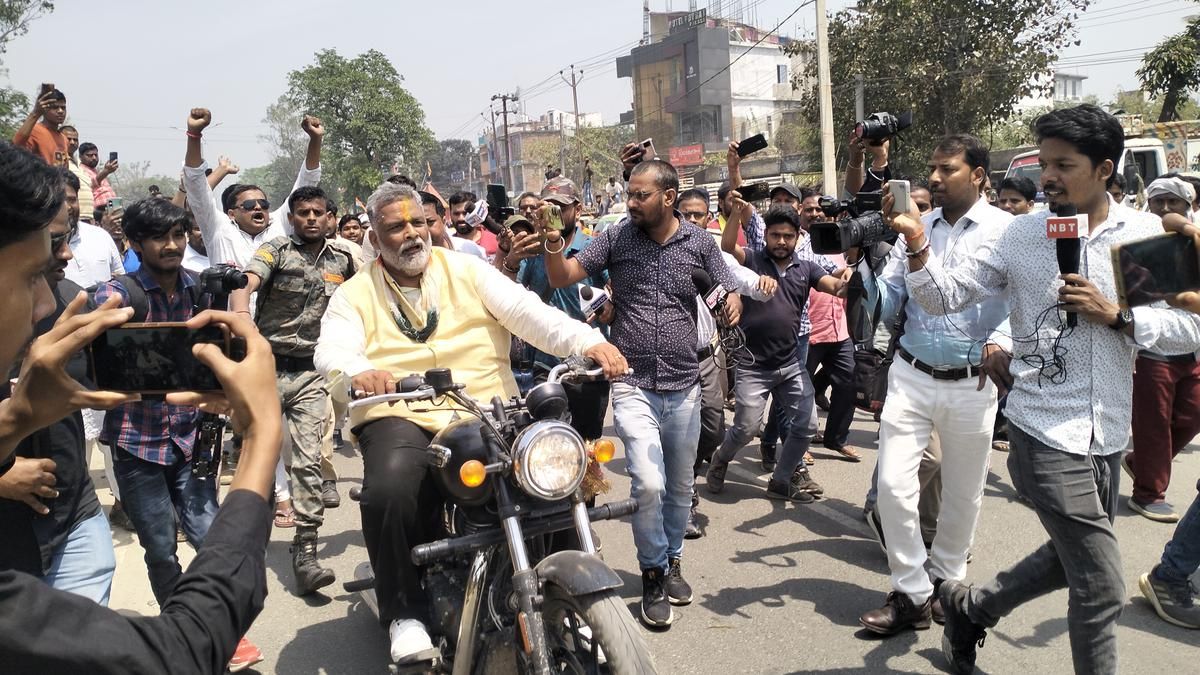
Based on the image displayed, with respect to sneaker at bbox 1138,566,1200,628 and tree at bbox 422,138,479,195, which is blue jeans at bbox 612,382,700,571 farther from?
tree at bbox 422,138,479,195

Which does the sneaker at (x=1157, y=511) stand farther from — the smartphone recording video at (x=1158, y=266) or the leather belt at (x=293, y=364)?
the leather belt at (x=293, y=364)

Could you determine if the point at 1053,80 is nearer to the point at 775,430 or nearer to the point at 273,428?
the point at 775,430

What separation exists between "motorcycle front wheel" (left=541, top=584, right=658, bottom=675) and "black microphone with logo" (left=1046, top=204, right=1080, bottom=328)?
179cm

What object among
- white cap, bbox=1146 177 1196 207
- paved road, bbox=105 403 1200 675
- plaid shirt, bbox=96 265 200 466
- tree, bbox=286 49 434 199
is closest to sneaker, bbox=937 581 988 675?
paved road, bbox=105 403 1200 675

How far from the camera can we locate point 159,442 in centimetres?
372

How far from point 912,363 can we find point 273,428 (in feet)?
10.6

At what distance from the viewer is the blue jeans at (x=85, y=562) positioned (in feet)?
9.04

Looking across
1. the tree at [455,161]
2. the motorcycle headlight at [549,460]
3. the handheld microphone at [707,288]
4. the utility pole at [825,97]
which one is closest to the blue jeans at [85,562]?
the motorcycle headlight at [549,460]

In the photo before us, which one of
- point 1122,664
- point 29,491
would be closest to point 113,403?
point 29,491

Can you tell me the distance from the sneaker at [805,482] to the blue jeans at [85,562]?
425 cm

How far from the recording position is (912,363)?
4027 mm

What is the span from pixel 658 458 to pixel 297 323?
243 cm

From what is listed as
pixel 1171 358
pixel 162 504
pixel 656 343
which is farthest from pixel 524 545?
pixel 1171 358

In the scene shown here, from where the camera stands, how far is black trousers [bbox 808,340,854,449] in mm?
6531
